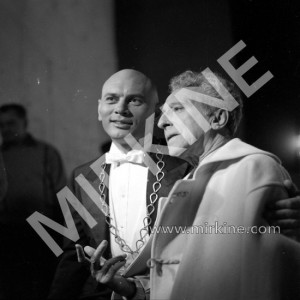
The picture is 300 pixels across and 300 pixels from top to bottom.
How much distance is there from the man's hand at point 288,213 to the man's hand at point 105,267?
507 mm

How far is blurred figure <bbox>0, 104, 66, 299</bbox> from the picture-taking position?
158 cm

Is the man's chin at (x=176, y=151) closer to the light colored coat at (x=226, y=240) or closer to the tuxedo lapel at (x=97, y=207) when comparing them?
the light colored coat at (x=226, y=240)

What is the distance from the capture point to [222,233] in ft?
4.45

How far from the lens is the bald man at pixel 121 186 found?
1463 millimetres

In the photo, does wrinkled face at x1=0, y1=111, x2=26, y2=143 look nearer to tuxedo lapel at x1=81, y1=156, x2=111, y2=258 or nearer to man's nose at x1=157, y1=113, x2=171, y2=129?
tuxedo lapel at x1=81, y1=156, x2=111, y2=258

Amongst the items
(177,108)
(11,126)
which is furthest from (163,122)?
(11,126)

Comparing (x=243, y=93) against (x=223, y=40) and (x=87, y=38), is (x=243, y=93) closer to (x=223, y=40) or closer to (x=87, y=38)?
(x=223, y=40)

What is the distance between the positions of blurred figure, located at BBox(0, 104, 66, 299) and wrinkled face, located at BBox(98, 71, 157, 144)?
0.28m

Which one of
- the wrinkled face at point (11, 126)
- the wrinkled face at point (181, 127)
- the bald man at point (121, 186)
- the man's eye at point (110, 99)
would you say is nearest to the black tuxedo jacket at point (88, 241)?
the bald man at point (121, 186)

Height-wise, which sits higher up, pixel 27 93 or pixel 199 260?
pixel 27 93

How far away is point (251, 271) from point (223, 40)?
834mm

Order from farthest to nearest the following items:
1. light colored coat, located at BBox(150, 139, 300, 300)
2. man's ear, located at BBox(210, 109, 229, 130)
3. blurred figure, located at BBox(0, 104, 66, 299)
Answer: blurred figure, located at BBox(0, 104, 66, 299) < man's ear, located at BBox(210, 109, 229, 130) < light colored coat, located at BBox(150, 139, 300, 300)

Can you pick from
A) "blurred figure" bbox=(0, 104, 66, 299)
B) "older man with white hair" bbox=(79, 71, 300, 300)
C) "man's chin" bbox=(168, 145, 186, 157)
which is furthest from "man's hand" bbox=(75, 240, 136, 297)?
"man's chin" bbox=(168, 145, 186, 157)

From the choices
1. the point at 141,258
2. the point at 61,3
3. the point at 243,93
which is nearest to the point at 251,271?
the point at 141,258
